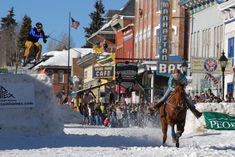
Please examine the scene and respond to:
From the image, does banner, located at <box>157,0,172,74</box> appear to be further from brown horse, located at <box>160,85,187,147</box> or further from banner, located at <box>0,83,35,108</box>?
brown horse, located at <box>160,85,187,147</box>

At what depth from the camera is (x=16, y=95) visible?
2466 cm

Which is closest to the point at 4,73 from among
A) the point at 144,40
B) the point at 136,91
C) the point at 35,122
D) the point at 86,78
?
the point at 35,122

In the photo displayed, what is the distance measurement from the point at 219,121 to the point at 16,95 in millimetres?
7141

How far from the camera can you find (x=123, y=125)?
40.5 metres

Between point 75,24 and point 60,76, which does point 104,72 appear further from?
point 60,76

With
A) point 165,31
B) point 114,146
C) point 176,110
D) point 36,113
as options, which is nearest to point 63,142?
point 114,146

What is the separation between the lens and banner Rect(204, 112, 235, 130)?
89.1 feet

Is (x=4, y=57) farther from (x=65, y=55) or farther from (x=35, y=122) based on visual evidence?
(x=35, y=122)

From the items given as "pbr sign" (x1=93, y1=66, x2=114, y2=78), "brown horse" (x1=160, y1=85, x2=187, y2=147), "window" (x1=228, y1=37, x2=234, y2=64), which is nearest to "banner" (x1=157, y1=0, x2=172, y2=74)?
"window" (x1=228, y1=37, x2=234, y2=64)

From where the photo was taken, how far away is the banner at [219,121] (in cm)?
2717

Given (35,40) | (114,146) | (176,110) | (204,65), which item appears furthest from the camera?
(204,65)

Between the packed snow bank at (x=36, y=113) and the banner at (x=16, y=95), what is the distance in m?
0.10

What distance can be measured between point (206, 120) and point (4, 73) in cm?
731

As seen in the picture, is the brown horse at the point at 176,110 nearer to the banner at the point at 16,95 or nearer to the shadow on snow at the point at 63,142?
the shadow on snow at the point at 63,142
